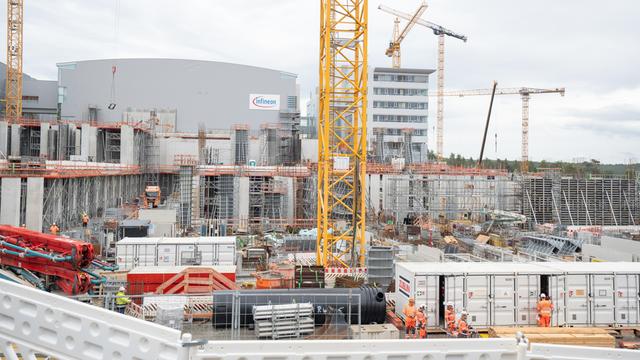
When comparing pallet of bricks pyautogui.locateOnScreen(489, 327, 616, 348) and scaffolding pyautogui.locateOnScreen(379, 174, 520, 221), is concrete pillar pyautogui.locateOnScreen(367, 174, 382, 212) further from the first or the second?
pallet of bricks pyautogui.locateOnScreen(489, 327, 616, 348)

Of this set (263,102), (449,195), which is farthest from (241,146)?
(449,195)

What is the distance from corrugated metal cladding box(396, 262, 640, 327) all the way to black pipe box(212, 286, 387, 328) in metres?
1.16

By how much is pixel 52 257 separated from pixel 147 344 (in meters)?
10.3

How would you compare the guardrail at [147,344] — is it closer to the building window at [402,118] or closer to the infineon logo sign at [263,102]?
the infineon logo sign at [263,102]

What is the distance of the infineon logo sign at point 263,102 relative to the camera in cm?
5494

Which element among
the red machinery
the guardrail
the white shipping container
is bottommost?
the white shipping container

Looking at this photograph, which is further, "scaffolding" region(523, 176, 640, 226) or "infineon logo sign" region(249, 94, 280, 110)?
"infineon logo sign" region(249, 94, 280, 110)

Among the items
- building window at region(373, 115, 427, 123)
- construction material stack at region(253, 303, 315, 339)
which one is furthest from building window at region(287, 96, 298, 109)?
construction material stack at region(253, 303, 315, 339)

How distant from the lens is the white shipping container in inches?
690

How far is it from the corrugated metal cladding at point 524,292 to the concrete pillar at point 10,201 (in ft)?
57.0

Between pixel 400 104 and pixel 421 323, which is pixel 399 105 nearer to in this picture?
pixel 400 104

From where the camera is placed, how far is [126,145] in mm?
35812

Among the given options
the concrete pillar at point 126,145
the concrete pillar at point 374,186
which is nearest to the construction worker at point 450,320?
the concrete pillar at point 374,186

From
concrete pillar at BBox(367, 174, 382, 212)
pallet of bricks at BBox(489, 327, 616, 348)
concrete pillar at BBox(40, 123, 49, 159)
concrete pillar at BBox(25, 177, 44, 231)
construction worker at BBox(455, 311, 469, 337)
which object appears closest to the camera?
pallet of bricks at BBox(489, 327, 616, 348)
